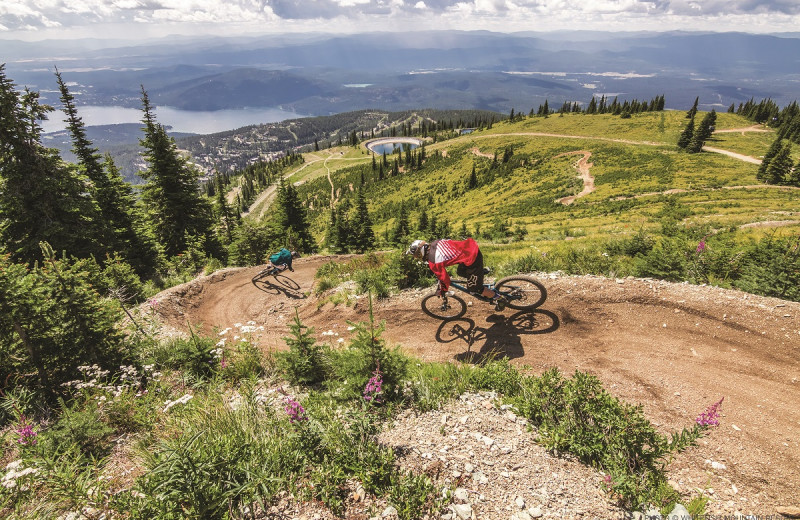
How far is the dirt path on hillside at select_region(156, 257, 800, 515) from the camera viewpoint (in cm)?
459

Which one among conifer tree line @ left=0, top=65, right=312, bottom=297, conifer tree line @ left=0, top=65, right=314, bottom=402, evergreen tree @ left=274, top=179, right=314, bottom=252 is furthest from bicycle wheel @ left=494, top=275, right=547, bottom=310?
evergreen tree @ left=274, top=179, right=314, bottom=252

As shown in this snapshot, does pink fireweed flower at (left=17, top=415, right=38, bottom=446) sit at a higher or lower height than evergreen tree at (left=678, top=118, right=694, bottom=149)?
higher

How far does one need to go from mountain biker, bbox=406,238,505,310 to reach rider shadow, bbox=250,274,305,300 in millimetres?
7954

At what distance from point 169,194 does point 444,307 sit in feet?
87.2

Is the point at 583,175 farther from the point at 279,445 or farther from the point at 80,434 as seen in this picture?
the point at 80,434

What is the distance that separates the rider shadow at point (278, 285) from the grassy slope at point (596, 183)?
400 inches

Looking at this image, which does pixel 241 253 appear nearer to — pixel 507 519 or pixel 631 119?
pixel 507 519

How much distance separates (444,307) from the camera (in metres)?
9.55

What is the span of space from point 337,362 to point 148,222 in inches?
1127

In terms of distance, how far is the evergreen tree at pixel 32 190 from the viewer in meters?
16.8

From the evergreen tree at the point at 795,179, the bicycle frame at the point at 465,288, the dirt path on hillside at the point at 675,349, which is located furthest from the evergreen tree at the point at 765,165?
the bicycle frame at the point at 465,288

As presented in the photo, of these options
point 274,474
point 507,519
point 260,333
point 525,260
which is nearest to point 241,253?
point 260,333

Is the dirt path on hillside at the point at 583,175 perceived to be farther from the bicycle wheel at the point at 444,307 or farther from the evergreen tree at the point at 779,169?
the bicycle wheel at the point at 444,307

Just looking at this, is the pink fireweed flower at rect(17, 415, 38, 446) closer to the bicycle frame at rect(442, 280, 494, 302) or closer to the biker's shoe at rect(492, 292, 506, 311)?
the bicycle frame at rect(442, 280, 494, 302)
